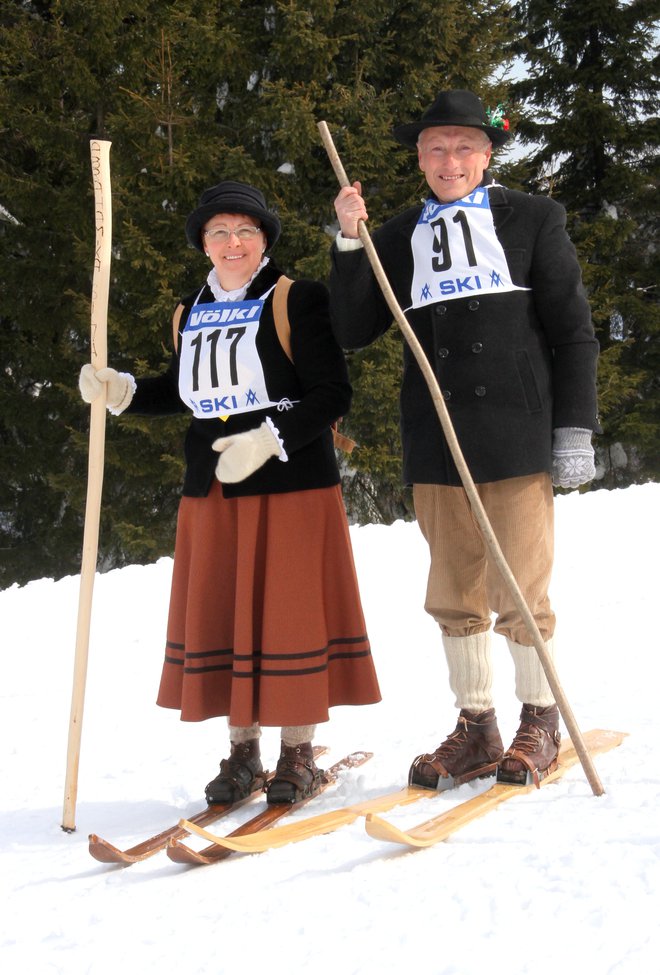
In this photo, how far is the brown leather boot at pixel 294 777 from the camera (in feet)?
9.83

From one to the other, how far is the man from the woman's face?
0.31m

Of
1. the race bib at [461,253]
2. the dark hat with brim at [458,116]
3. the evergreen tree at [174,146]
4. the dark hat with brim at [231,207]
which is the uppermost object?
the evergreen tree at [174,146]

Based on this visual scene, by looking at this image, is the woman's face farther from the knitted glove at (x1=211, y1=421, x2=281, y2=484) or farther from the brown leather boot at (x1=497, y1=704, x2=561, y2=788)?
the brown leather boot at (x1=497, y1=704, x2=561, y2=788)

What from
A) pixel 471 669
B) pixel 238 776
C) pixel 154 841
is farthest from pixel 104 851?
pixel 471 669

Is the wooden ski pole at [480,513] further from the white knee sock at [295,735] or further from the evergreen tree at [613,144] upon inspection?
the evergreen tree at [613,144]

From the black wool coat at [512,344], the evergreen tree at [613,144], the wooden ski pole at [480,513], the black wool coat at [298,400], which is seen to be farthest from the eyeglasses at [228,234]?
the evergreen tree at [613,144]

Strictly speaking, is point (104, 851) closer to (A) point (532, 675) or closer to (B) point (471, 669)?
(B) point (471, 669)

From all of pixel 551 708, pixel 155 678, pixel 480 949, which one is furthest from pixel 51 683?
pixel 480 949

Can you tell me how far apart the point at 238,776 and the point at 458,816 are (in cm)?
76

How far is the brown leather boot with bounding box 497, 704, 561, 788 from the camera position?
9.51ft

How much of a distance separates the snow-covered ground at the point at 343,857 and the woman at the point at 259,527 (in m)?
0.35

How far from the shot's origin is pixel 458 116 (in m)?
2.86

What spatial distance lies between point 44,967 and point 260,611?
119 cm

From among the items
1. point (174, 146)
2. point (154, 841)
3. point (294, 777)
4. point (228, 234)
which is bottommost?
point (154, 841)
